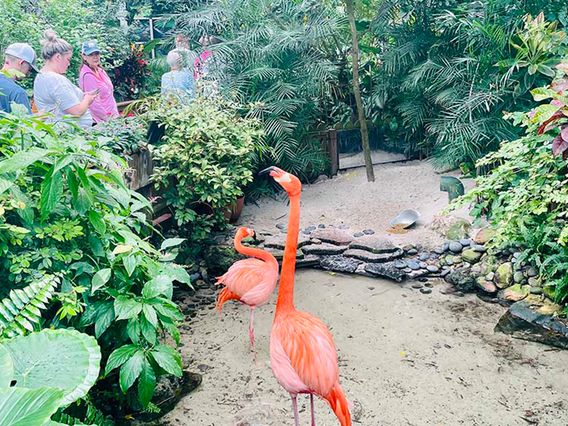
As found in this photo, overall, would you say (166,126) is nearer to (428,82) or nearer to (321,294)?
(321,294)

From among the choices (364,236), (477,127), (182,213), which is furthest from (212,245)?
(477,127)

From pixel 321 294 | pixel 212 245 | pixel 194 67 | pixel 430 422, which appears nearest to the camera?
pixel 430 422

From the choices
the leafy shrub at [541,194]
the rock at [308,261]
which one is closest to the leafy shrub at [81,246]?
the rock at [308,261]

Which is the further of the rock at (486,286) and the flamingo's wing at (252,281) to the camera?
the rock at (486,286)

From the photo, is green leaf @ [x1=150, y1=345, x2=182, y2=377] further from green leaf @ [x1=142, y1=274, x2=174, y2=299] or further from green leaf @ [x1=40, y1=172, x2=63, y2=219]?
green leaf @ [x1=40, y1=172, x2=63, y2=219]

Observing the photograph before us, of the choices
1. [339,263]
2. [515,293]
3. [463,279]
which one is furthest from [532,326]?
[339,263]

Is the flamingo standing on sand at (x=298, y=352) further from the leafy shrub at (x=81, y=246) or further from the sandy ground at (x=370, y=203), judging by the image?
the sandy ground at (x=370, y=203)

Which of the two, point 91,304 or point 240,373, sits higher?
point 91,304

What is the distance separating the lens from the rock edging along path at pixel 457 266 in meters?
4.09

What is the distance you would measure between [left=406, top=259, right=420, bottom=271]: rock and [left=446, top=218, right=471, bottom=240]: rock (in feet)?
1.69

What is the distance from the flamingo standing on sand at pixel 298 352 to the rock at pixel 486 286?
242cm

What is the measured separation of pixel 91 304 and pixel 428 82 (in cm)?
636

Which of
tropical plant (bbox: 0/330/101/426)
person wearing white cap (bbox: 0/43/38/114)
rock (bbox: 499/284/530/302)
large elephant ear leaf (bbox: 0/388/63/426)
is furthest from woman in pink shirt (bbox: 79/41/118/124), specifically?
large elephant ear leaf (bbox: 0/388/63/426)

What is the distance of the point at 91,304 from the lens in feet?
8.43
